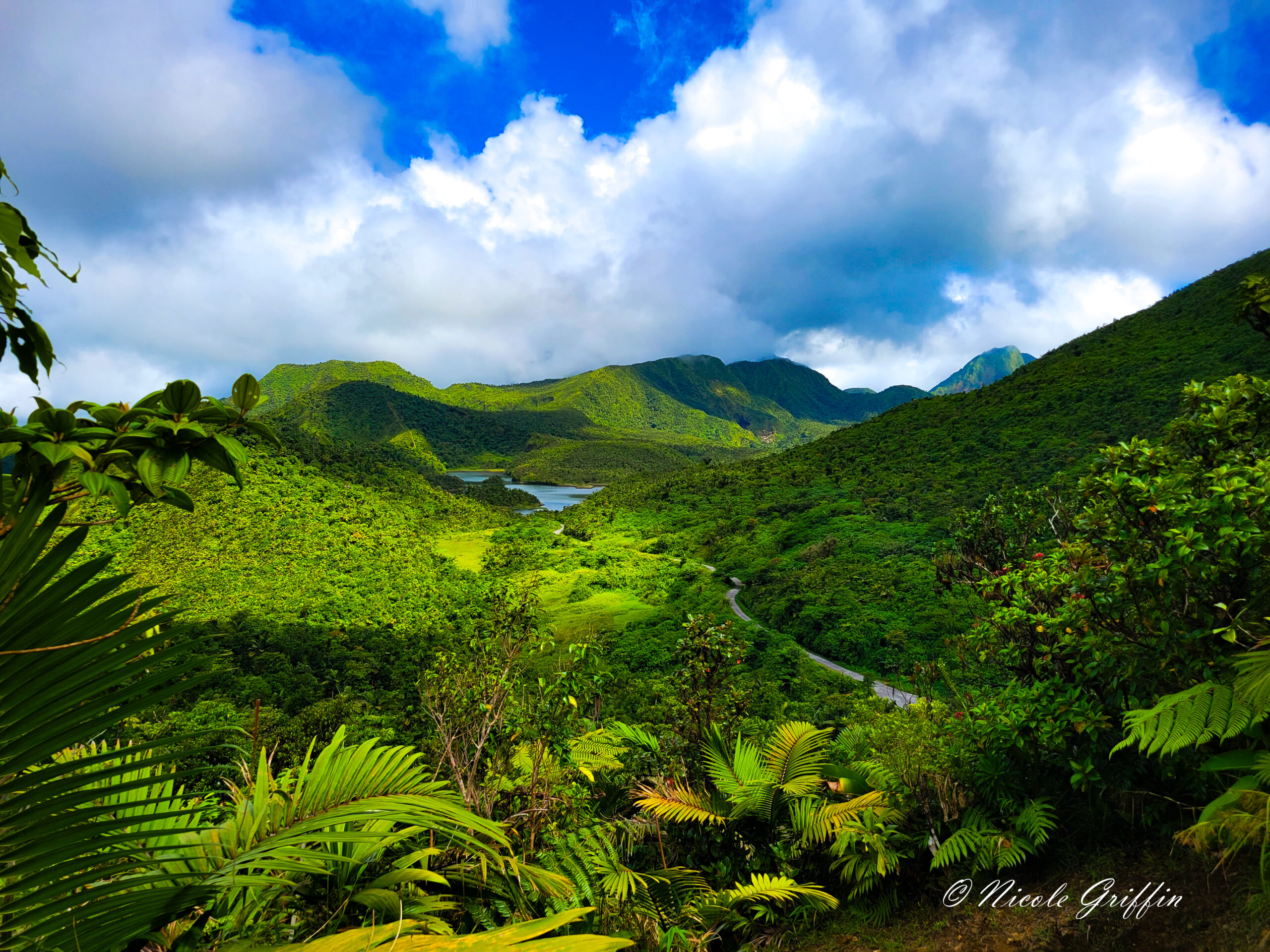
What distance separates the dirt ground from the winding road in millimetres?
9814

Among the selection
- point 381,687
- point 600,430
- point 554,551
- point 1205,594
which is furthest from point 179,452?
point 600,430

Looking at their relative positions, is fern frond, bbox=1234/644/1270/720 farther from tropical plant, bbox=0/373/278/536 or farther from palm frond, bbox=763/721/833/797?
tropical plant, bbox=0/373/278/536

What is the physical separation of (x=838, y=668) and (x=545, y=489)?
305ft

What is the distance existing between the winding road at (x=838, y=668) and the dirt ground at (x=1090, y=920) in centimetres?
981

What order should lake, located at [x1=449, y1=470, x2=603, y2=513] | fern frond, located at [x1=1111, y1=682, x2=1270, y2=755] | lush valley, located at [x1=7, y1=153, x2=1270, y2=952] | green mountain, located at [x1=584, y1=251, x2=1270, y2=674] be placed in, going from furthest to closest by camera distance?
lake, located at [x1=449, y1=470, x2=603, y2=513], green mountain, located at [x1=584, y1=251, x2=1270, y2=674], fern frond, located at [x1=1111, y1=682, x2=1270, y2=755], lush valley, located at [x1=7, y1=153, x2=1270, y2=952]

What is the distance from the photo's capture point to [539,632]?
611cm

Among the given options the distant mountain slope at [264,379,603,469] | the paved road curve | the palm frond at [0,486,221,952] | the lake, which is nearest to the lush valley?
the palm frond at [0,486,221,952]

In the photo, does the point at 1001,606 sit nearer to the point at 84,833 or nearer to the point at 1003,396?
the point at 84,833

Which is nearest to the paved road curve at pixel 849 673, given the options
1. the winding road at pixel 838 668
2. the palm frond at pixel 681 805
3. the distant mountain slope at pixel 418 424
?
the winding road at pixel 838 668

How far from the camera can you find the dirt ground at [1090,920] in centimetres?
286

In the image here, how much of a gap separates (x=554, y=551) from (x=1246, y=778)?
50.8m

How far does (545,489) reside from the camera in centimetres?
11519

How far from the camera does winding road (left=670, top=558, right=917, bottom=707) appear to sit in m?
20.8

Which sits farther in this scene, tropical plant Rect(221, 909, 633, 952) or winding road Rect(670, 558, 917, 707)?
winding road Rect(670, 558, 917, 707)
